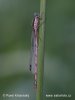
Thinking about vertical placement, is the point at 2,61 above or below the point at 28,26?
below

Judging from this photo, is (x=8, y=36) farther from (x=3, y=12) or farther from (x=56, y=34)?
(x=56, y=34)

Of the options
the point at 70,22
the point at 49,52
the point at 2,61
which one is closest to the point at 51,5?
the point at 70,22

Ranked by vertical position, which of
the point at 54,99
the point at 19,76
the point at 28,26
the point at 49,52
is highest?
the point at 28,26

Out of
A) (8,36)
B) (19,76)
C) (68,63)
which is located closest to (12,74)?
(19,76)

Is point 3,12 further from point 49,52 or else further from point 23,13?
point 49,52

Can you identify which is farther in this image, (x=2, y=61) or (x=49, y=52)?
(x=2, y=61)

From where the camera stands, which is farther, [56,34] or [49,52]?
[56,34]
